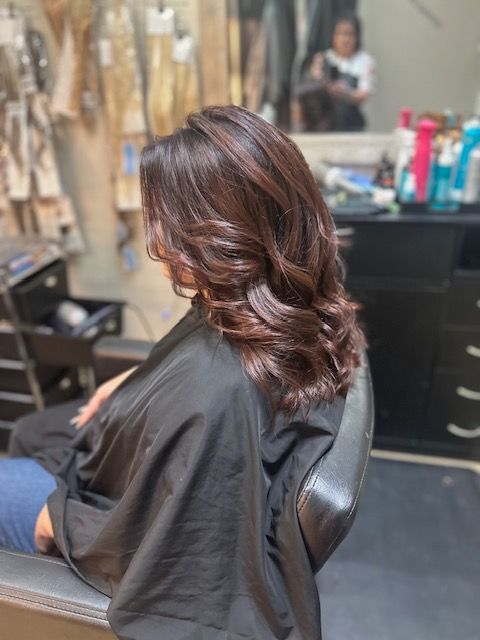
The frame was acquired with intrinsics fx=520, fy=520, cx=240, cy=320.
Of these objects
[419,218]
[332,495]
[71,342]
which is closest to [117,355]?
[71,342]

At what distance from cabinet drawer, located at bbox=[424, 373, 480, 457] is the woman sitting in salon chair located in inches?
43.1

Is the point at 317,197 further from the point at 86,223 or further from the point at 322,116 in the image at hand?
the point at 86,223

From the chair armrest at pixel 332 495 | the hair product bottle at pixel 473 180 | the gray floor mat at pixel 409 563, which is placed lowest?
the gray floor mat at pixel 409 563

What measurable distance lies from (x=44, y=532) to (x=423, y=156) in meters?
1.41

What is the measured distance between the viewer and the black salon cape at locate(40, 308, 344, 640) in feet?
2.45

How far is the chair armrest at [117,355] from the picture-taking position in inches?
53.6

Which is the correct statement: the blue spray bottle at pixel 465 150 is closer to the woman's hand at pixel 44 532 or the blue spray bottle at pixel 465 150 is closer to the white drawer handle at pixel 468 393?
the white drawer handle at pixel 468 393

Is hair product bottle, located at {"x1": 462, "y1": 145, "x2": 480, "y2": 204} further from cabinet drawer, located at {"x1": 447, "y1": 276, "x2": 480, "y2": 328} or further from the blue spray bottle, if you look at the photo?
cabinet drawer, located at {"x1": 447, "y1": 276, "x2": 480, "y2": 328}

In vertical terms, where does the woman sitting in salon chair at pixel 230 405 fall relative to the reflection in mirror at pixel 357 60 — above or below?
below

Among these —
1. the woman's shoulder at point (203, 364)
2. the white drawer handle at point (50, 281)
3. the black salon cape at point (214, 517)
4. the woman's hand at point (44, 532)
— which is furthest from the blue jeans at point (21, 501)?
the white drawer handle at point (50, 281)

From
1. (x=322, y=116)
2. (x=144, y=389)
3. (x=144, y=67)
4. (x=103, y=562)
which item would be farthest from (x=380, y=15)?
(x=103, y=562)

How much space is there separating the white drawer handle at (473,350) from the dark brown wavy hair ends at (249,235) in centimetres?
106

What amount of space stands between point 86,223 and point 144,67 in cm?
66

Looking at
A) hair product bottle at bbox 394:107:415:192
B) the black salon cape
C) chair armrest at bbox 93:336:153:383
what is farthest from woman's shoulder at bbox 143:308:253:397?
hair product bottle at bbox 394:107:415:192
